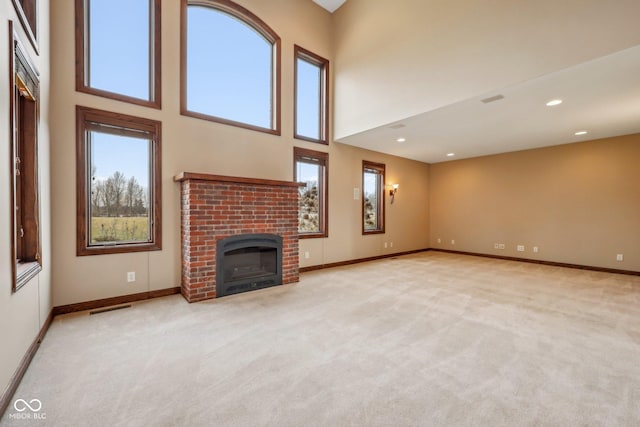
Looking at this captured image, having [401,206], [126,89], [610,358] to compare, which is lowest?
[610,358]

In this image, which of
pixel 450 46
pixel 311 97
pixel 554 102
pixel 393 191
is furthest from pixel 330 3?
pixel 554 102

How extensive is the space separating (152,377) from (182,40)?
163 inches

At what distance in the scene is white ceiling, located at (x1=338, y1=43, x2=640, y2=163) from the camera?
304 centimetres

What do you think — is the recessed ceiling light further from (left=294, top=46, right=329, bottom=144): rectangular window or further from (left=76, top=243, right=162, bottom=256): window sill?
(left=76, top=243, right=162, bottom=256): window sill

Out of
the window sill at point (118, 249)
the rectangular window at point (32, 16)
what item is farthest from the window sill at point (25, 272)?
the rectangular window at point (32, 16)

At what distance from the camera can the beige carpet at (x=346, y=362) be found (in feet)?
5.30

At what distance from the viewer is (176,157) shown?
382 cm

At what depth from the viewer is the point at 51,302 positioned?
298cm

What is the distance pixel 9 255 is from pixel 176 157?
2.28 meters

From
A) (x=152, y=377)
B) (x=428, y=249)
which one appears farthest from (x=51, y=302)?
(x=428, y=249)

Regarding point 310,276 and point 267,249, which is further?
point 310,276

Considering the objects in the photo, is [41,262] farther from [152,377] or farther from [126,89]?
[126,89]

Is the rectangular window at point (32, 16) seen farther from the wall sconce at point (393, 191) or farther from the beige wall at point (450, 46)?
the wall sconce at point (393, 191)

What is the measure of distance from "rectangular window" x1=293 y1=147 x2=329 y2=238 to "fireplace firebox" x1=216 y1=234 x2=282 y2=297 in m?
1.08
